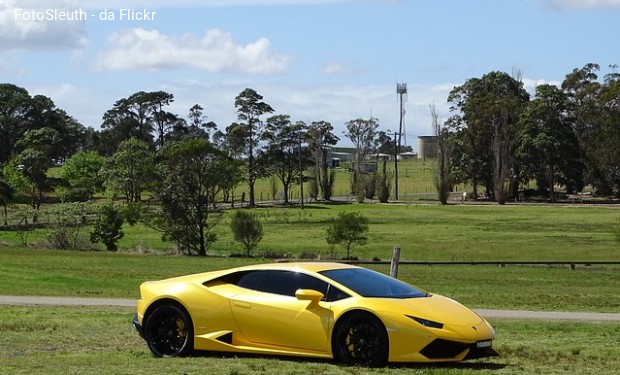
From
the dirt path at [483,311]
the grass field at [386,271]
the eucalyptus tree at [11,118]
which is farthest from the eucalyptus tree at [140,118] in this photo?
the dirt path at [483,311]

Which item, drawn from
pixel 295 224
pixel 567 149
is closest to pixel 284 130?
pixel 567 149

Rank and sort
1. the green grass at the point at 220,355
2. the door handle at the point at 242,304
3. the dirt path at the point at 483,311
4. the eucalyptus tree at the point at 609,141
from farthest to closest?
the eucalyptus tree at the point at 609,141 → the dirt path at the point at 483,311 → the door handle at the point at 242,304 → the green grass at the point at 220,355

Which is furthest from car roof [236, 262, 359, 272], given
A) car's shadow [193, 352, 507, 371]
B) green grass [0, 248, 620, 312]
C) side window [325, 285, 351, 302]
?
green grass [0, 248, 620, 312]

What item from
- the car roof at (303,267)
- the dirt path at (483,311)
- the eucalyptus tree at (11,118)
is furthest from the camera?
the eucalyptus tree at (11,118)

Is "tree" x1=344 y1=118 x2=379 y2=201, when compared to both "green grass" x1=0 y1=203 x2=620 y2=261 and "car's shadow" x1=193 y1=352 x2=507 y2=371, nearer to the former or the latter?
"green grass" x1=0 y1=203 x2=620 y2=261

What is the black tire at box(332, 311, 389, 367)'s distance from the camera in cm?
1151

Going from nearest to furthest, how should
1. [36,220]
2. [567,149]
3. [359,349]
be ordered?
1. [359,349]
2. [36,220]
3. [567,149]

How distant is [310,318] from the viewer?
39.3 feet

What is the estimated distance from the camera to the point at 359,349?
1169 centimetres

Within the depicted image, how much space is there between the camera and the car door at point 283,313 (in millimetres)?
11945

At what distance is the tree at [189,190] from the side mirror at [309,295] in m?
41.3

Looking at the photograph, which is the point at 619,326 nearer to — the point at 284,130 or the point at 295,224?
the point at 295,224

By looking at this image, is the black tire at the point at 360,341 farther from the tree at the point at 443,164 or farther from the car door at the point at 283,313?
the tree at the point at 443,164

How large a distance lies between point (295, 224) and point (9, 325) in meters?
68.0
